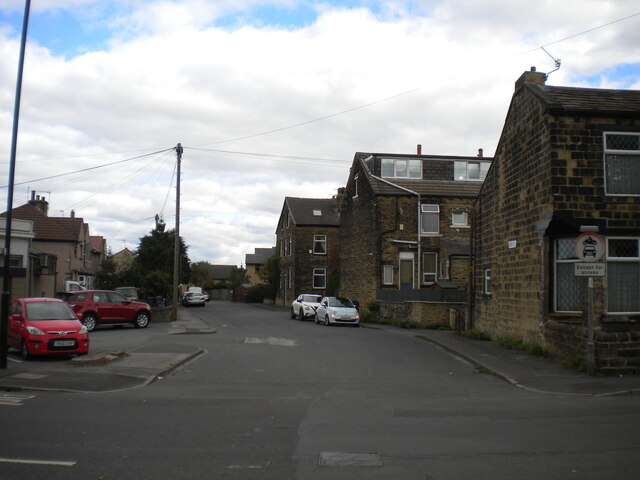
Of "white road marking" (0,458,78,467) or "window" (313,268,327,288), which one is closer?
"white road marking" (0,458,78,467)

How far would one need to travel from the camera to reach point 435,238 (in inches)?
1427

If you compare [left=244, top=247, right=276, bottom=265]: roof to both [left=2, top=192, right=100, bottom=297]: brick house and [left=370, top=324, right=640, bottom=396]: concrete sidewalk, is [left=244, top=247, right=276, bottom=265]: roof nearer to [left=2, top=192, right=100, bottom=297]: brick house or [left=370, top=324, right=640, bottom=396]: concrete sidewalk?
[left=2, top=192, right=100, bottom=297]: brick house

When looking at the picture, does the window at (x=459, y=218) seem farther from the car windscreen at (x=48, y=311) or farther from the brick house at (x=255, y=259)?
the brick house at (x=255, y=259)

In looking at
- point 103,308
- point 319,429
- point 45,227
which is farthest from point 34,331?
point 45,227

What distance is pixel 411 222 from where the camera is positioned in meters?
36.0

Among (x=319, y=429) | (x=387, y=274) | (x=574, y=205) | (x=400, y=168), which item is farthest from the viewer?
(x=400, y=168)

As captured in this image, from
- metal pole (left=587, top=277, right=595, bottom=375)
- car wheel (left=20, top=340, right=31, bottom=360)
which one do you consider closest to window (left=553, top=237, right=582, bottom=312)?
metal pole (left=587, top=277, right=595, bottom=375)

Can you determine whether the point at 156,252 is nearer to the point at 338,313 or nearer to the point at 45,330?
the point at 338,313

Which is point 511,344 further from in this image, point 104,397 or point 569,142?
point 104,397

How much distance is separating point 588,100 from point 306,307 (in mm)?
21272

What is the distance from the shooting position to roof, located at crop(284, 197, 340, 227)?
5253 cm

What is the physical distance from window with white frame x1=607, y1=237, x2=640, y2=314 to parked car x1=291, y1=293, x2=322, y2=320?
20.7 metres

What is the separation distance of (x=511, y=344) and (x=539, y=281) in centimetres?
254

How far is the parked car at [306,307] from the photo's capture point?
34969 mm
